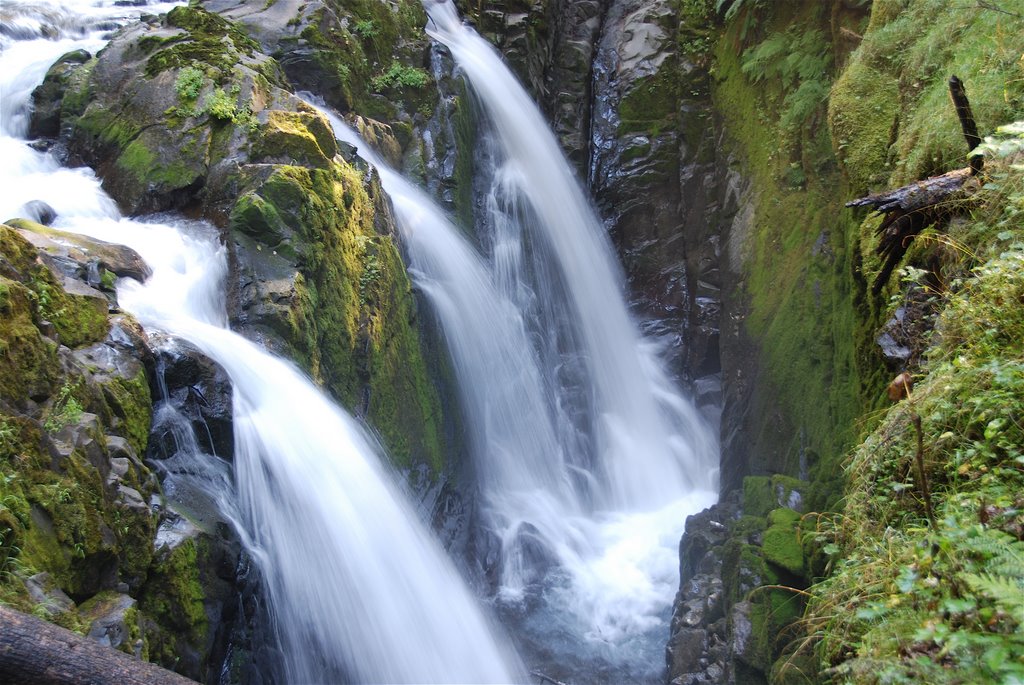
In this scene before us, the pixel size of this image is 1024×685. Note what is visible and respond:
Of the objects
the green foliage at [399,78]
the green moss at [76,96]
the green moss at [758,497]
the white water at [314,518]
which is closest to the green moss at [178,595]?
the white water at [314,518]

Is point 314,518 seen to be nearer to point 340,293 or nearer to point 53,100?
point 340,293

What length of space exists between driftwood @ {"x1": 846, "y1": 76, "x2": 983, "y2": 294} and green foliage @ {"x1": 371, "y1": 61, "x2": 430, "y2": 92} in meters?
6.72

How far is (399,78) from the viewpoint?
9.76 metres

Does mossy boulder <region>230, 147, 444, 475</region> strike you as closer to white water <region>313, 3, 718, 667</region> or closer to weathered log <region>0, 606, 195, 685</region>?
white water <region>313, 3, 718, 667</region>

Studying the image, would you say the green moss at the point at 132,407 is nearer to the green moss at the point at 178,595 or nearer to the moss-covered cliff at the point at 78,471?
the moss-covered cliff at the point at 78,471

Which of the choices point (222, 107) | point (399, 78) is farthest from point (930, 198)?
point (399, 78)

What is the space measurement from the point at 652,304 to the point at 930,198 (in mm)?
7741

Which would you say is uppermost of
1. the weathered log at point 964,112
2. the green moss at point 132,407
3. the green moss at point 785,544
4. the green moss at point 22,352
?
the weathered log at point 964,112

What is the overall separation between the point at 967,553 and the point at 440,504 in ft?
17.9

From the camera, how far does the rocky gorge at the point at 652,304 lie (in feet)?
10.9

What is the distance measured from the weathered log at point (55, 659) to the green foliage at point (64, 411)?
140cm

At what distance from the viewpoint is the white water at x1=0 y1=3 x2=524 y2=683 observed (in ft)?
15.9

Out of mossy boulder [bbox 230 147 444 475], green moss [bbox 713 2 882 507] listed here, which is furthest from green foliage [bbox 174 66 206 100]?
green moss [bbox 713 2 882 507]

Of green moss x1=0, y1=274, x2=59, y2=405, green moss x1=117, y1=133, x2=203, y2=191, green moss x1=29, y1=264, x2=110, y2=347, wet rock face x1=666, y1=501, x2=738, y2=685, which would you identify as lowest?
wet rock face x1=666, y1=501, x2=738, y2=685
